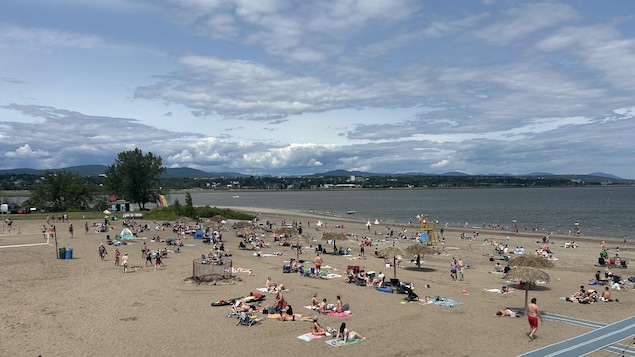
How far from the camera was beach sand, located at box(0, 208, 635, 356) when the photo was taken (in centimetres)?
1293

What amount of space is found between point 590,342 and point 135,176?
6540cm

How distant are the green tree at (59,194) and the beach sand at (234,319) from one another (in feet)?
133

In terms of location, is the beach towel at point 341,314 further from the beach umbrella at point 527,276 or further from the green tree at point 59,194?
the green tree at point 59,194

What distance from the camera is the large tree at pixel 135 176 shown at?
67562 millimetres

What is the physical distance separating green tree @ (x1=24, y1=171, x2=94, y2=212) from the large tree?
434 centimetres

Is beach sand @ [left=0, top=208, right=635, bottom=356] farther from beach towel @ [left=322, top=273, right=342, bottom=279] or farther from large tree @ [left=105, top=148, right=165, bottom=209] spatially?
large tree @ [left=105, top=148, right=165, bottom=209]

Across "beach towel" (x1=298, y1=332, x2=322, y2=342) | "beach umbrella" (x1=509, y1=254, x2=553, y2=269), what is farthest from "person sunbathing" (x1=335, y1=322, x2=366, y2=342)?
"beach umbrella" (x1=509, y1=254, x2=553, y2=269)

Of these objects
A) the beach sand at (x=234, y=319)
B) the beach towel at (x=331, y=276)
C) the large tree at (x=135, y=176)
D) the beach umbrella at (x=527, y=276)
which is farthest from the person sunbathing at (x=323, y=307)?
the large tree at (x=135, y=176)

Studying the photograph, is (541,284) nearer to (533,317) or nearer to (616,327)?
(616,327)

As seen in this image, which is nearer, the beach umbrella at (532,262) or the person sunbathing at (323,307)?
the person sunbathing at (323,307)

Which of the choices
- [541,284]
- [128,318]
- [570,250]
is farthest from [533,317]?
[570,250]

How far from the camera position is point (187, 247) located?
34.4 meters

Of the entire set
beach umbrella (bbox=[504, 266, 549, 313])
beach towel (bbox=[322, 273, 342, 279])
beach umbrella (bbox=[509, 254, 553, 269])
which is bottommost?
beach towel (bbox=[322, 273, 342, 279])

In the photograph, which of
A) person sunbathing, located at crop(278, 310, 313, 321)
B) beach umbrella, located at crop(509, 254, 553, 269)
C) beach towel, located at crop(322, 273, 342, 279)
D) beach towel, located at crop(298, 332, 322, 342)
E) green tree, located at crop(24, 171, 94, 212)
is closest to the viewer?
beach towel, located at crop(298, 332, 322, 342)
